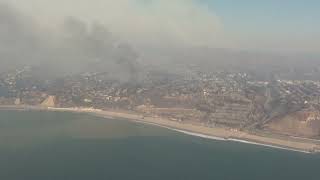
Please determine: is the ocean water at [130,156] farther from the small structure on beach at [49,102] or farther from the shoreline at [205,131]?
the small structure on beach at [49,102]

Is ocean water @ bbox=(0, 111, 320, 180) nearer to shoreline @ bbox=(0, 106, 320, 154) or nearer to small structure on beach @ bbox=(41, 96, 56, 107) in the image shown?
shoreline @ bbox=(0, 106, 320, 154)

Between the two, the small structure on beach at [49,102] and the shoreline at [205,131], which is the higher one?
the small structure on beach at [49,102]

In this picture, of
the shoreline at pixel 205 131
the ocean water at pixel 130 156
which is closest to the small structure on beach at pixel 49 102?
the shoreline at pixel 205 131

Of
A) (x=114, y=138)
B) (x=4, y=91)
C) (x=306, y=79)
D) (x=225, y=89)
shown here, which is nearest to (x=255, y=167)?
(x=114, y=138)

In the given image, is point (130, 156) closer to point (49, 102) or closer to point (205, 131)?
point (205, 131)

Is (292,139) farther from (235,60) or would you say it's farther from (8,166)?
(235,60)

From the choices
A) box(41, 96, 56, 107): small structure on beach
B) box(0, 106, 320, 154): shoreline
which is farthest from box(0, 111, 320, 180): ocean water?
box(41, 96, 56, 107): small structure on beach

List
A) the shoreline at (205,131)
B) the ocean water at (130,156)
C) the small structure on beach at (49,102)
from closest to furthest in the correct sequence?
the ocean water at (130,156)
the shoreline at (205,131)
the small structure on beach at (49,102)
